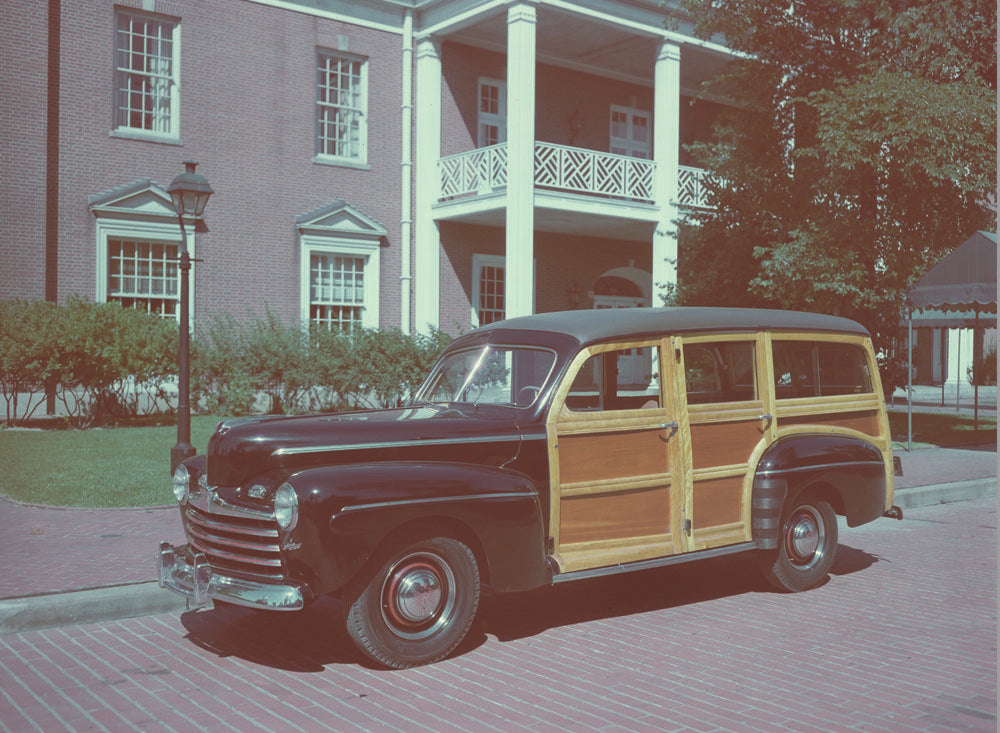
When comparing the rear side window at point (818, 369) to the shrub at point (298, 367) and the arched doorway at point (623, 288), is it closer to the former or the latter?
the shrub at point (298, 367)

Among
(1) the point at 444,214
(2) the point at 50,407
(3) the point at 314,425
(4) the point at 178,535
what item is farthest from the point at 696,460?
(1) the point at 444,214

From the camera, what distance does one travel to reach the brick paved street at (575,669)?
13.8ft

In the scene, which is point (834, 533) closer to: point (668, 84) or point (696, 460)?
point (696, 460)

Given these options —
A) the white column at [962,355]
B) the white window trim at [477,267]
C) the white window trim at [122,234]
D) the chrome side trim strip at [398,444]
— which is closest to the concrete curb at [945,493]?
the chrome side trim strip at [398,444]

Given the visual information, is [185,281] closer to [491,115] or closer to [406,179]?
[406,179]

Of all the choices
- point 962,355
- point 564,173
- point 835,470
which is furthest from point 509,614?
point 962,355

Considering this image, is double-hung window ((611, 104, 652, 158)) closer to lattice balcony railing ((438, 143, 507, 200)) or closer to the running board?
lattice balcony railing ((438, 143, 507, 200))

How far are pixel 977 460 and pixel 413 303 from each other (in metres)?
11.4

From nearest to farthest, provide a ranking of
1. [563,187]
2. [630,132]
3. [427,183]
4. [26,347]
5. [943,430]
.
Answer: [26,347] → [943,430] → [563,187] → [427,183] → [630,132]

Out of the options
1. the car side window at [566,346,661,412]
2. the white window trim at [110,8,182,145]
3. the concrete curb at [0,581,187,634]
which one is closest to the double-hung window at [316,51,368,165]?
the white window trim at [110,8,182,145]

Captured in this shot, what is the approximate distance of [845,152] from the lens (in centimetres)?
1285

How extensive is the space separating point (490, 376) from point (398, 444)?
1089 millimetres

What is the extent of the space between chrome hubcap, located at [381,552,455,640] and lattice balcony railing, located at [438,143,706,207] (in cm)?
1454

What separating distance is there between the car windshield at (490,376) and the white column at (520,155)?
11792 millimetres
